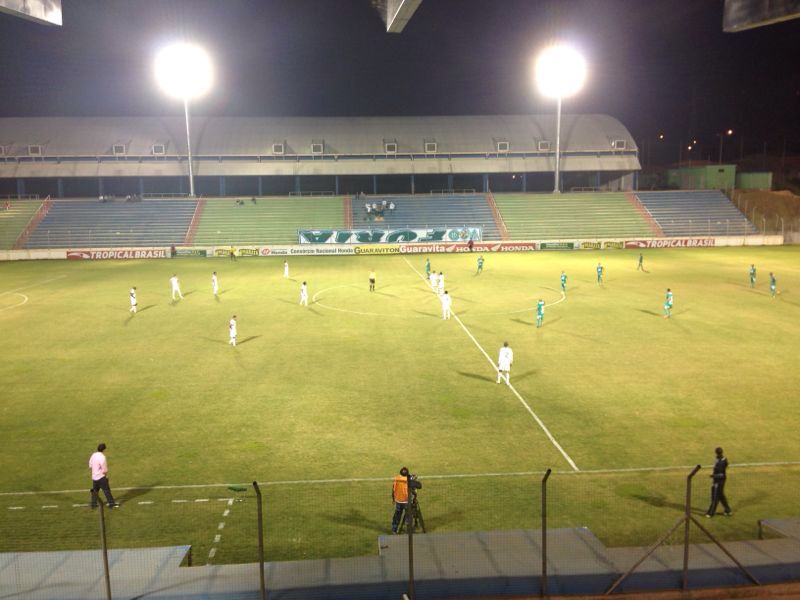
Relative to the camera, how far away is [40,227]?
61.5 metres

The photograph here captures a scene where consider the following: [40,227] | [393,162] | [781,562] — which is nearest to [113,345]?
[781,562]

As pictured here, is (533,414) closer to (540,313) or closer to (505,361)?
(505,361)

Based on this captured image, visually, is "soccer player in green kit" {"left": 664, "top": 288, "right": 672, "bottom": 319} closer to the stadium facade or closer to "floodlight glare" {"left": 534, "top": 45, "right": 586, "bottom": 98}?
"floodlight glare" {"left": 534, "top": 45, "right": 586, "bottom": 98}

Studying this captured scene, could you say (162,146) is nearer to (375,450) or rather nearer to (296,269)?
(296,269)

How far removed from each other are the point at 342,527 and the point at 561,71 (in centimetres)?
5978

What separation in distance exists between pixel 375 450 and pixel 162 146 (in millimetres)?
67360

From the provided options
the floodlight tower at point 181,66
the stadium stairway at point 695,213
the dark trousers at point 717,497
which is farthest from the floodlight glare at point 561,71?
the dark trousers at point 717,497

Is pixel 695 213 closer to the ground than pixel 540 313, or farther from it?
farther from it

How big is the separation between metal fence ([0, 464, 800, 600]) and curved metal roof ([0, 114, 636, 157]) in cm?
6501

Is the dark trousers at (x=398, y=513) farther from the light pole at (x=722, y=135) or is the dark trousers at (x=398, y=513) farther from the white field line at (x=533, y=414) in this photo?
the light pole at (x=722, y=135)

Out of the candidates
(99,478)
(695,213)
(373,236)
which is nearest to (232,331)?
(99,478)

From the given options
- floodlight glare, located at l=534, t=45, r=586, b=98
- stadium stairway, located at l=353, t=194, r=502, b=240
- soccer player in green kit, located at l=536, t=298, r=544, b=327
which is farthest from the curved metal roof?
soccer player in green kit, located at l=536, t=298, r=544, b=327

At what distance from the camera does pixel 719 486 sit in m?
11.3

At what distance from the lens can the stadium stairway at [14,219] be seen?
59.4m
